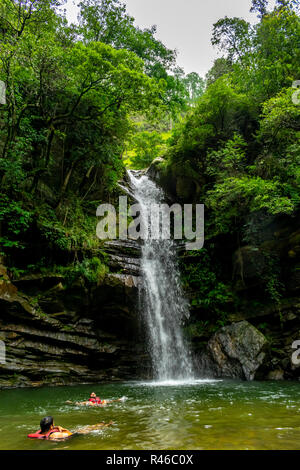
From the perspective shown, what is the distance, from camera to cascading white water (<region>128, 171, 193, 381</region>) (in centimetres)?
1170

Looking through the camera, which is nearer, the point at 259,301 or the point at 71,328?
the point at 71,328

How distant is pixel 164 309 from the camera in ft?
41.1

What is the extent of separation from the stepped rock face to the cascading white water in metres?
0.93

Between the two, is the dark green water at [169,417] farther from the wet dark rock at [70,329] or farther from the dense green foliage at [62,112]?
the dense green foliage at [62,112]

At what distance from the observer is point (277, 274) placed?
12.1m

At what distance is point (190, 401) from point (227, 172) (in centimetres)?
960

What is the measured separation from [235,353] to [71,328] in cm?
608

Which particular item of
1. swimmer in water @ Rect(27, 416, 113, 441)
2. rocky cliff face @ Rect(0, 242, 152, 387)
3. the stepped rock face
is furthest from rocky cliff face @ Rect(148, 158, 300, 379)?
swimmer in water @ Rect(27, 416, 113, 441)

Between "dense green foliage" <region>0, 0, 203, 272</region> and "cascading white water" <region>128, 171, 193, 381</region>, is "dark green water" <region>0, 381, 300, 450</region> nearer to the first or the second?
"cascading white water" <region>128, 171, 193, 381</region>

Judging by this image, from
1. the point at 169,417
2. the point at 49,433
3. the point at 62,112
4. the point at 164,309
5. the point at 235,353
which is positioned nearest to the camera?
the point at 49,433

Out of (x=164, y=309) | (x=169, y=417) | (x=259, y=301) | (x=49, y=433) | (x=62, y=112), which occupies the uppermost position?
(x=62, y=112)

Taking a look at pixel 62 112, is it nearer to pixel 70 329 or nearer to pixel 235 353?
pixel 70 329

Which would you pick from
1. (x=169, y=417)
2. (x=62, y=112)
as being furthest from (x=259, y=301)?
(x=62, y=112)
